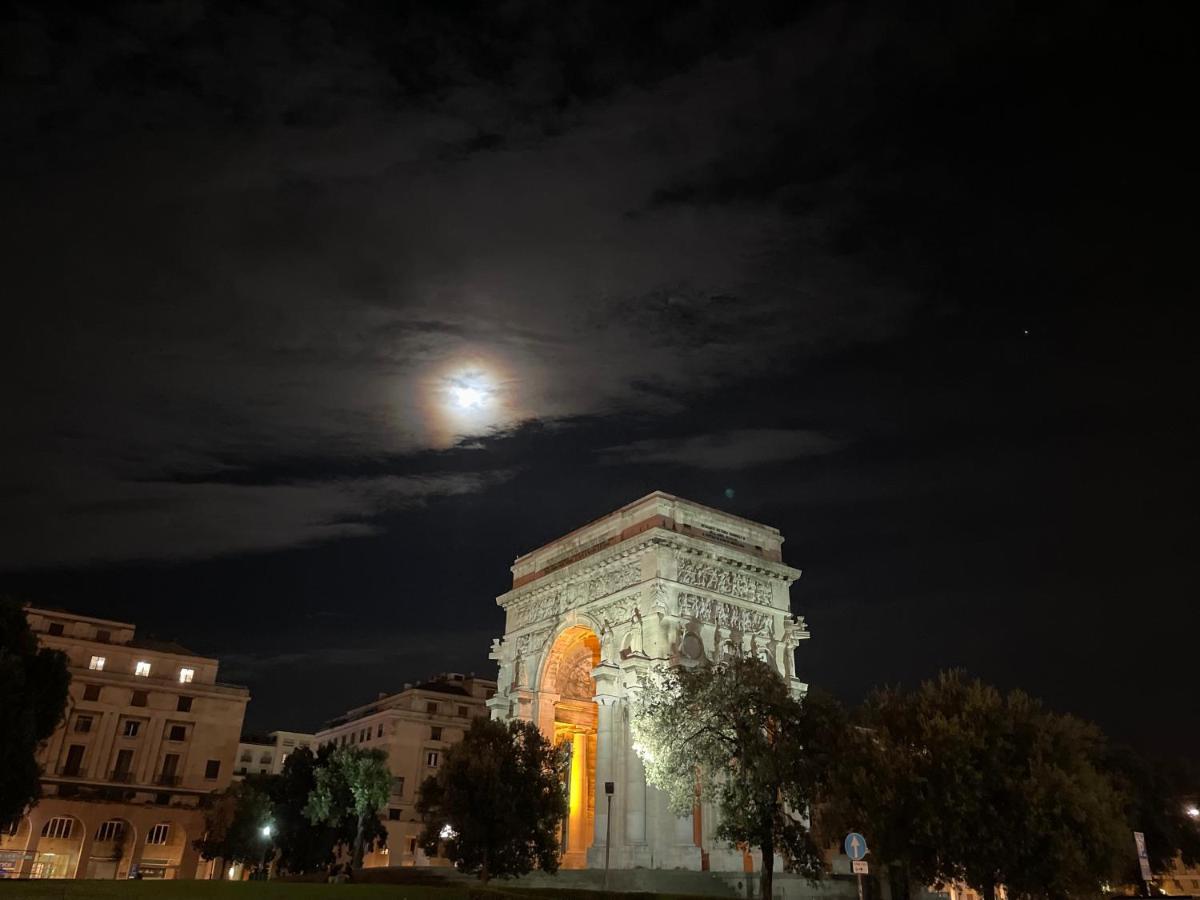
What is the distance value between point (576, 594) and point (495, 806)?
656 inches

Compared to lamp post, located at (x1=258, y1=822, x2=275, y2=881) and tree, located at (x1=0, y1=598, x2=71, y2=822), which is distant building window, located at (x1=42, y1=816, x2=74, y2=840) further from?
tree, located at (x1=0, y1=598, x2=71, y2=822)

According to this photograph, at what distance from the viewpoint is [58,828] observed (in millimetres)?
59281

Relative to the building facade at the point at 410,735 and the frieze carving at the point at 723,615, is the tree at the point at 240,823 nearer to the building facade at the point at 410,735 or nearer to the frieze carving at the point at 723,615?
the building facade at the point at 410,735

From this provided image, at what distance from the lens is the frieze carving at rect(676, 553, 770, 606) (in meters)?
44.8

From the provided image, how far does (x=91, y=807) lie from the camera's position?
6050 centimetres

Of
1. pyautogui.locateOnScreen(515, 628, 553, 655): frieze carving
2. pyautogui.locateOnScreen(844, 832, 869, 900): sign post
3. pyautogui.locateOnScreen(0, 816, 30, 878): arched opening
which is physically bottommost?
pyautogui.locateOnScreen(0, 816, 30, 878): arched opening

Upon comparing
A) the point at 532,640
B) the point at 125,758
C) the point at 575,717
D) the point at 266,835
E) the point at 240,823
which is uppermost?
the point at 532,640

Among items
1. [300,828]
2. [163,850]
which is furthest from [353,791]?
[163,850]

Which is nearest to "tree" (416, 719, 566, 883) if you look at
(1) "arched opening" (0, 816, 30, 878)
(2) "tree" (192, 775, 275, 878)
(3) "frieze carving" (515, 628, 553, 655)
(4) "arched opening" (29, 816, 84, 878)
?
(3) "frieze carving" (515, 628, 553, 655)

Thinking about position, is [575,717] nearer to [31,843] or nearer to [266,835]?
[266,835]

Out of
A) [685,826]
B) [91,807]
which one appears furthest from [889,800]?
[91,807]

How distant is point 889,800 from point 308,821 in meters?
43.6

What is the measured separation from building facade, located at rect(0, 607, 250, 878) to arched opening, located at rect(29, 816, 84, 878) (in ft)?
0.22

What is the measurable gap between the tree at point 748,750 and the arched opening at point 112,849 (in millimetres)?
46771
